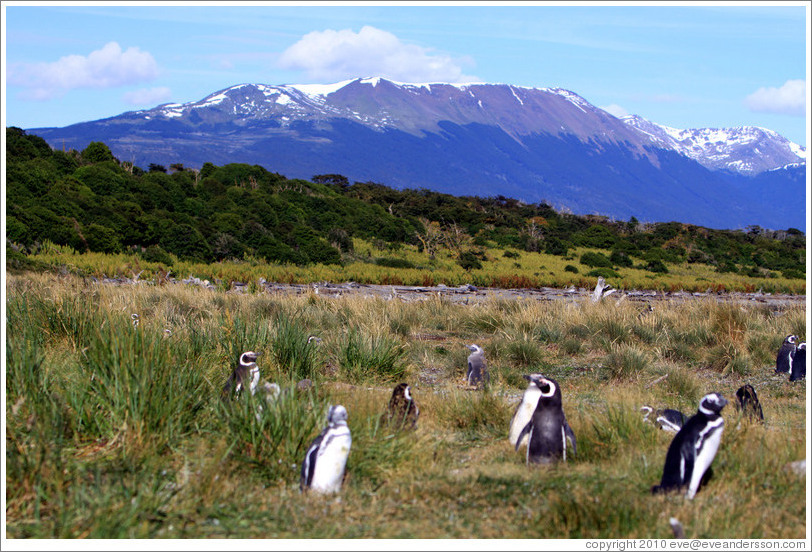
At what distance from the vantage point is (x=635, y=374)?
8.51m

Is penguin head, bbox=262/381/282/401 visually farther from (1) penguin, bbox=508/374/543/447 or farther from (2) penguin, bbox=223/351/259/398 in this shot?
(1) penguin, bbox=508/374/543/447

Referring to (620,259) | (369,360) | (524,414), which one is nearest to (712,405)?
(524,414)

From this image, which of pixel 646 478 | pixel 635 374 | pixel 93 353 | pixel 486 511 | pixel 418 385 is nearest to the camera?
pixel 486 511

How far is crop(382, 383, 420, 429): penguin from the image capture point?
513cm

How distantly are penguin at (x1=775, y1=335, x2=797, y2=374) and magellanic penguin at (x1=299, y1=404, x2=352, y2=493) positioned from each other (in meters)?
6.70

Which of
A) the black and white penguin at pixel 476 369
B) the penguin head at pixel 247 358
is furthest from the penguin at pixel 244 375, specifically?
the black and white penguin at pixel 476 369

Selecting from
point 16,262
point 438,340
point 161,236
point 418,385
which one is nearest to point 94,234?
point 161,236

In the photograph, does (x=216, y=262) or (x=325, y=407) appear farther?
(x=216, y=262)

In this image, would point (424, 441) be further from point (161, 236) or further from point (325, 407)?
point (161, 236)

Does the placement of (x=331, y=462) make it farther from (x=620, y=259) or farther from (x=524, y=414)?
(x=620, y=259)

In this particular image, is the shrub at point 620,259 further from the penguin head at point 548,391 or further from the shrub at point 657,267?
the penguin head at point 548,391

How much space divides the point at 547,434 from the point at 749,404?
2.41 meters

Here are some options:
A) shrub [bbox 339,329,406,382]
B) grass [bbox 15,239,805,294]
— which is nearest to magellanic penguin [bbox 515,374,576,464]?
shrub [bbox 339,329,406,382]

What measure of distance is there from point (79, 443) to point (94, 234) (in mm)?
21060
